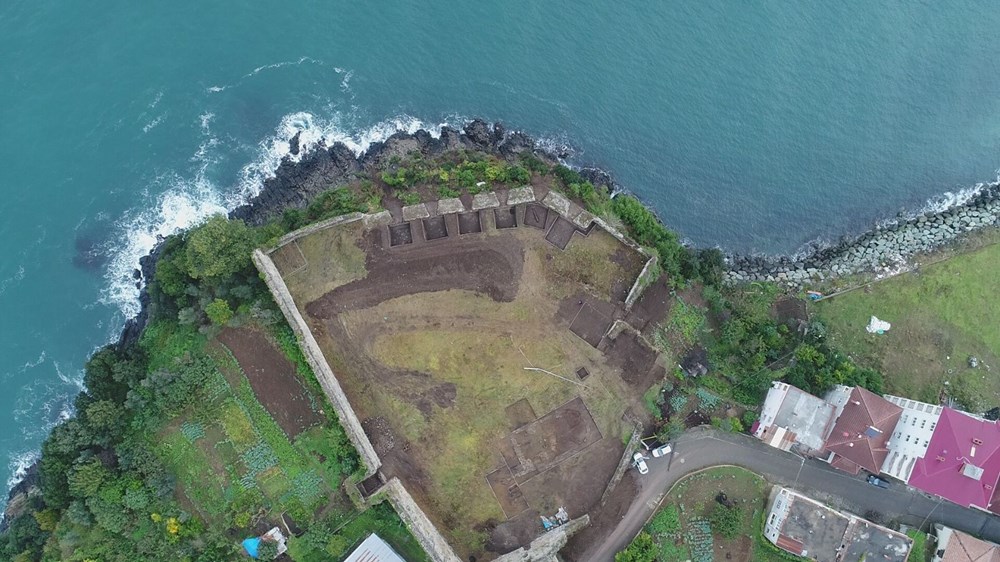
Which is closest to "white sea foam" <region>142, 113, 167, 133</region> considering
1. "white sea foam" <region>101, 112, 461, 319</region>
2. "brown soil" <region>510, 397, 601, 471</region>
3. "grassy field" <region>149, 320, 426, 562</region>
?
"white sea foam" <region>101, 112, 461, 319</region>

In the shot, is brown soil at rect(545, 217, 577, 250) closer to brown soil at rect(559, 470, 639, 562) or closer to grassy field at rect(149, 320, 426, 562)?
brown soil at rect(559, 470, 639, 562)

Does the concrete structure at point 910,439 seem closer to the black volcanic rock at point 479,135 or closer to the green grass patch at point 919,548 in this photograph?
the green grass patch at point 919,548

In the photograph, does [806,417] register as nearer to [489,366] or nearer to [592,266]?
[592,266]

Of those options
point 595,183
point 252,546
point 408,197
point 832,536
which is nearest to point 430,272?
point 408,197

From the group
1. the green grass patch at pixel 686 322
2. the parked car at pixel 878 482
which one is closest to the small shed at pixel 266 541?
the green grass patch at pixel 686 322

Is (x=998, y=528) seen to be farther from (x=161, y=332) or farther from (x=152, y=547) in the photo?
(x=161, y=332)

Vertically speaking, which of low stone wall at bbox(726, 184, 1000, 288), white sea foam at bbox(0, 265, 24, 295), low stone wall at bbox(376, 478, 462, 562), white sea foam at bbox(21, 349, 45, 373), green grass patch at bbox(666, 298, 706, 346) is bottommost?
white sea foam at bbox(21, 349, 45, 373)
